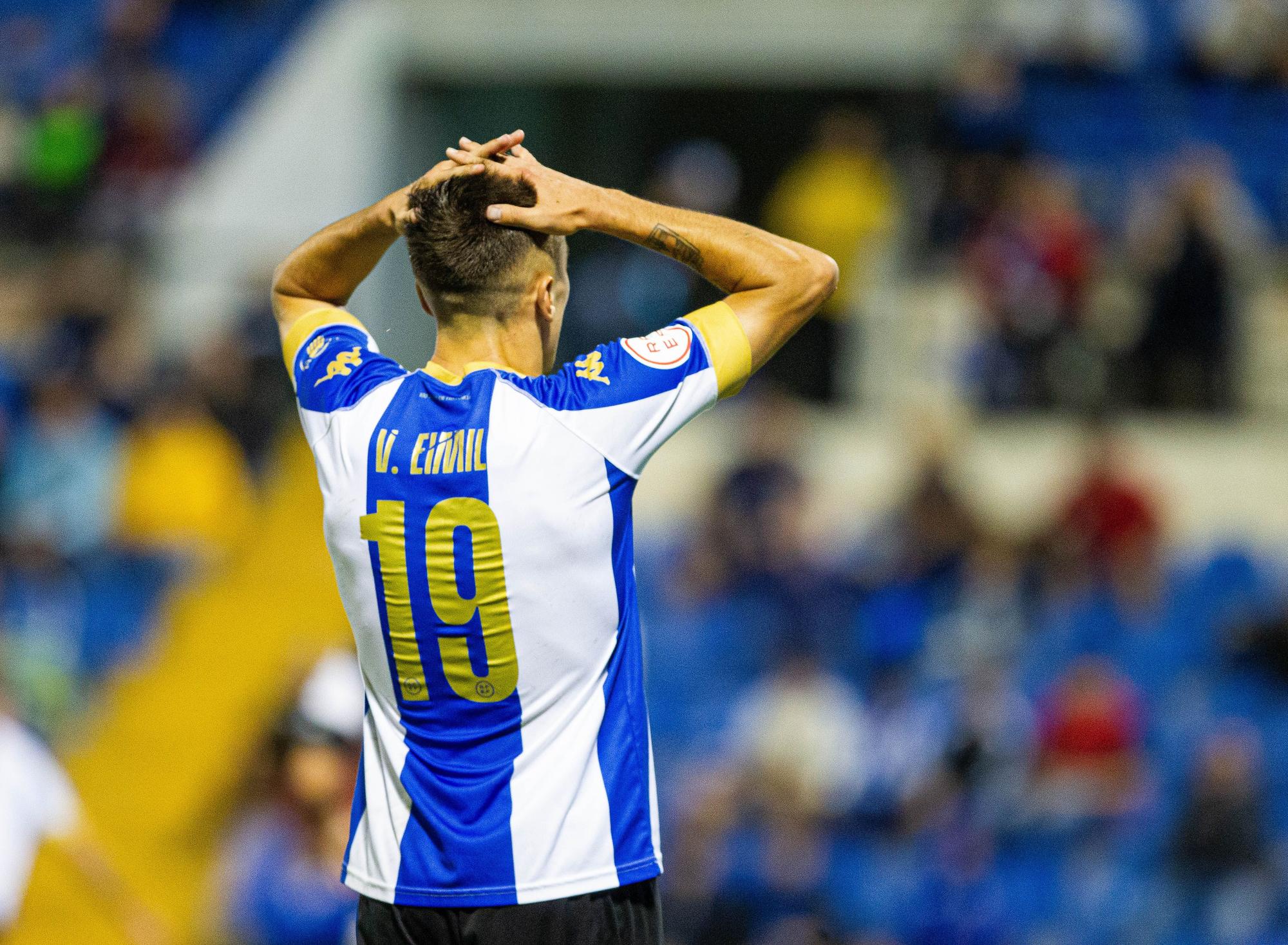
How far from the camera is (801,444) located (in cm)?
1088

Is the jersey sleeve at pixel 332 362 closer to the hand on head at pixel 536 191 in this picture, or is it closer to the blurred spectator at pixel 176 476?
the hand on head at pixel 536 191

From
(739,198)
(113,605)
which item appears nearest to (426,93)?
(739,198)

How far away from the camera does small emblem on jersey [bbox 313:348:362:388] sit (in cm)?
288

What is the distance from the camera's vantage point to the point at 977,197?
11.6m

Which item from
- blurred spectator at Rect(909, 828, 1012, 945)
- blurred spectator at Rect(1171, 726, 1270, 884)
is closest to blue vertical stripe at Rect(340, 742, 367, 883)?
blurred spectator at Rect(909, 828, 1012, 945)

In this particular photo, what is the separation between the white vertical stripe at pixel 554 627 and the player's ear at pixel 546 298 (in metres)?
0.17

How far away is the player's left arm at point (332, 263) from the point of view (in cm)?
298

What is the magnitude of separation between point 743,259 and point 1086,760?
635 centimetres

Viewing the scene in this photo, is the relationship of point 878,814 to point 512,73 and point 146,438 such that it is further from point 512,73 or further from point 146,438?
point 512,73

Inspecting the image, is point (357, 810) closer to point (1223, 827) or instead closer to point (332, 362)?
point (332, 362)

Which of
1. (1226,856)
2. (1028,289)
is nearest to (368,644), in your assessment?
(1226,856)

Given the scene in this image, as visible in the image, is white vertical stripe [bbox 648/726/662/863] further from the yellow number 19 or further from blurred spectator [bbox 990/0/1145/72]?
blurred spectator [bbox 990/0/1145/72]

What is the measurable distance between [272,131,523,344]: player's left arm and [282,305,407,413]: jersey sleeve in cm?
4

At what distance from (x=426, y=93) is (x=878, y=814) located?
835 centimetres
